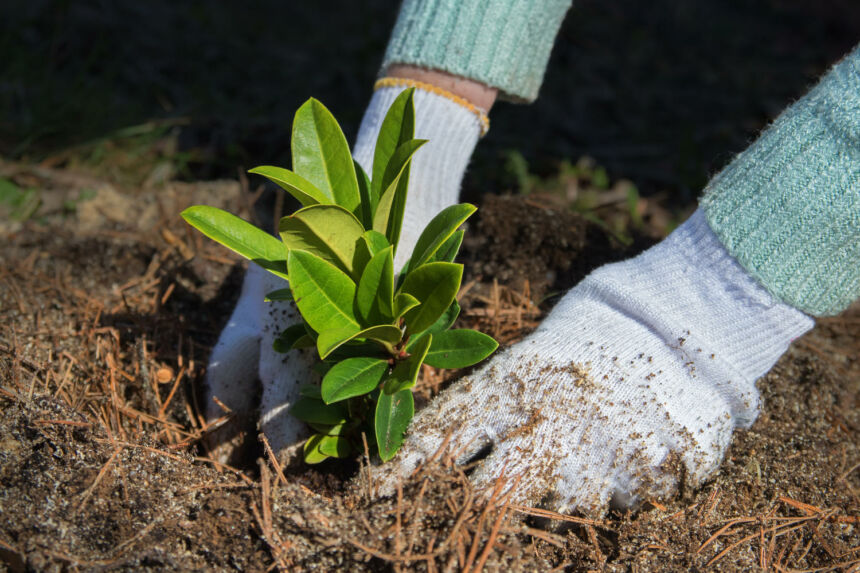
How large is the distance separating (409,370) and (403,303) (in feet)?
0.46

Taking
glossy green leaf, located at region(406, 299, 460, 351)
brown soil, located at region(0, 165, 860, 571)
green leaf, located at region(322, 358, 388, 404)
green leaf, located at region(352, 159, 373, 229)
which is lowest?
brown soil, located at region(0, 165, 860, 571)

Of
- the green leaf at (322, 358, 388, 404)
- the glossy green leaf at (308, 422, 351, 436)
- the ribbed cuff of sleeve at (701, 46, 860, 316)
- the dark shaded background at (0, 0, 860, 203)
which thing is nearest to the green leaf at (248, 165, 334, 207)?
the green leaf at (322, 358, 388, 404)

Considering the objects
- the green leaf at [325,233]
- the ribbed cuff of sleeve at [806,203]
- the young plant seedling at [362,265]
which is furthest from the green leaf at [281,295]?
the ribbed cuff of sleeve at [806,203]

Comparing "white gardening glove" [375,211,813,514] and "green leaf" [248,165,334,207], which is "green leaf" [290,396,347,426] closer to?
"white gardening glove" [375,211,813,514]

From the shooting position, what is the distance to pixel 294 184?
3.74ft

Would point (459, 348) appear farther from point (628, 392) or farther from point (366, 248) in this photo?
point (628, 392)

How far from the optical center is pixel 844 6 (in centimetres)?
426

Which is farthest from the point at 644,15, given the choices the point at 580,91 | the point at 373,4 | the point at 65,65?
the point at 65,65

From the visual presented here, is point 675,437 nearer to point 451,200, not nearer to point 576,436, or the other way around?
point 576,436

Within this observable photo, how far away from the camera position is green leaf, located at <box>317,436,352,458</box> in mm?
1438

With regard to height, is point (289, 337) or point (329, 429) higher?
point (289, 337)

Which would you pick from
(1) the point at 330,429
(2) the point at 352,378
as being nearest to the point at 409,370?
(2) the point at 352,378

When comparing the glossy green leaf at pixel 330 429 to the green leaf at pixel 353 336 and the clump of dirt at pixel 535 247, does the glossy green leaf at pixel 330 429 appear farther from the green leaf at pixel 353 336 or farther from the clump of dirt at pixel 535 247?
the clump of dirt at pixel 535 247

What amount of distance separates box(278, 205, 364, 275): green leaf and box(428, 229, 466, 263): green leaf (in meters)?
0.17
